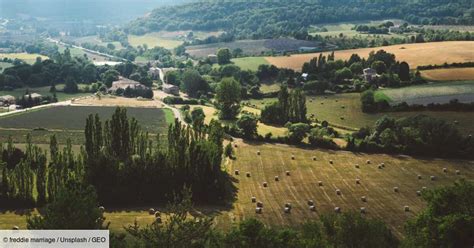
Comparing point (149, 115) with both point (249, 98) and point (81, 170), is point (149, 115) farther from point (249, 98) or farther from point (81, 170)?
point (81, 170)

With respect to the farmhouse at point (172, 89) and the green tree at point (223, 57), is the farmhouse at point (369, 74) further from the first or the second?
the green tree at point (223, 57)

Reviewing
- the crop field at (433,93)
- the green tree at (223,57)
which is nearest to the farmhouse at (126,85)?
the green tree at (223,57)

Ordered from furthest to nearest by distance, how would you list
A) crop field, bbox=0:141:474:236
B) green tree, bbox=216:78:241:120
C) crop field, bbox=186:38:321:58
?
crop field, bbox=186:38:321:58 → green tree, bbox=216:78:241:120 → crop field, bbox=0:141:474:236

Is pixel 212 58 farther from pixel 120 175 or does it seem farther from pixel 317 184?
pixel 120 175

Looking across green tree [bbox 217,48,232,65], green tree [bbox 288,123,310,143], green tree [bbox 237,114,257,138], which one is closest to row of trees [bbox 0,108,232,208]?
green tree [bbox 288,123,310,143]

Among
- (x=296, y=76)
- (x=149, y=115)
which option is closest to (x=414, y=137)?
(x=149, y=115)

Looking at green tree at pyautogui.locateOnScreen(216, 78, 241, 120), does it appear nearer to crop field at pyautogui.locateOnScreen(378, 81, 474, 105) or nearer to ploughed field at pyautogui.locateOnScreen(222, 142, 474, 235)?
ploughed field at pyautogui.locateOnScreen(222, 142, 474, 235)
